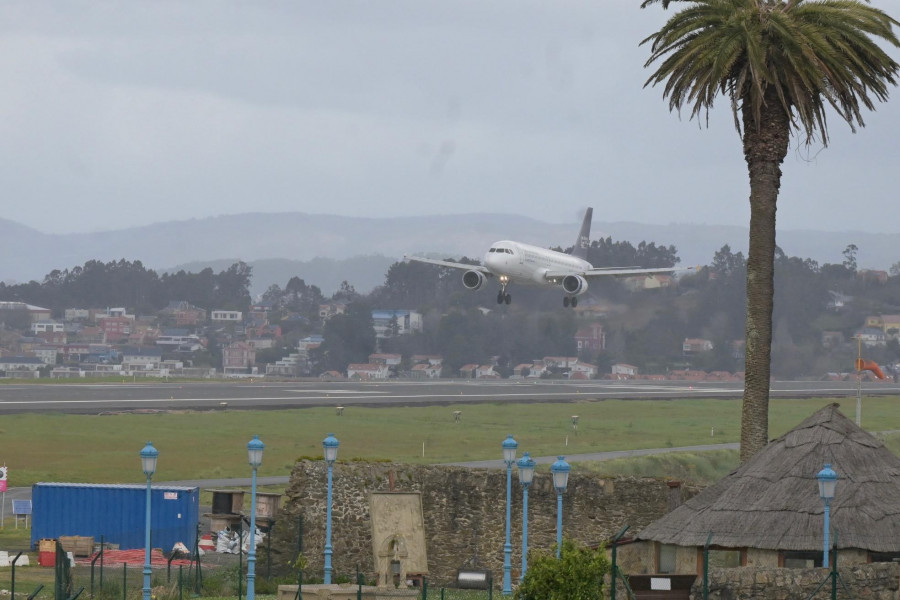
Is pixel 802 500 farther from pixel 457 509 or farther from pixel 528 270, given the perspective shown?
pixel 528 270

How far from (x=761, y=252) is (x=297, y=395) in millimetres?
103971

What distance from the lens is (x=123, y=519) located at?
5550cm

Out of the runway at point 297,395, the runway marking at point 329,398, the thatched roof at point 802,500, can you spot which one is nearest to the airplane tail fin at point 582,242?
the runway at point 297,395

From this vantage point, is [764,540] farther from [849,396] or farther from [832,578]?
[849,396]

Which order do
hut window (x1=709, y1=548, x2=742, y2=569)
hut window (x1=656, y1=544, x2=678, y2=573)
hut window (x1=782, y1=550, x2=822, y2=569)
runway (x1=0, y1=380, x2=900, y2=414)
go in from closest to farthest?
1. hut window (x1=782, y1=550, x2=822, y2=569)
2. hut window (x1=709, y1=548, x2=742, y2=569)
3. hut window (x1=656, y1=544, x2=678, y2=573)
4. runway (x1=0, y1=380, x2=900, y2=414)

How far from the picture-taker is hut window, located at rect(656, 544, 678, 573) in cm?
3834

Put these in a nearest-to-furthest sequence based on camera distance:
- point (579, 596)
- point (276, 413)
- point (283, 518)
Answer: point (579, 596), point (283, 518), point (276, 413)

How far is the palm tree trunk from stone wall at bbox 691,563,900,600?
14.6 m

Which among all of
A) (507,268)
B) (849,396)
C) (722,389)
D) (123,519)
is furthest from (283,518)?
(722,389)

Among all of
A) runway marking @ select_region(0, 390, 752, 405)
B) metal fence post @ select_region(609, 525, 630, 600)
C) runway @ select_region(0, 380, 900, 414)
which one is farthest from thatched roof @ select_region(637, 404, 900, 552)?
runway marking @ select_region(0, 390, 752, 405)

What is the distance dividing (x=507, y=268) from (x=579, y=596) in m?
108

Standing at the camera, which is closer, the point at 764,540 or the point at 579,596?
the point at 579,596

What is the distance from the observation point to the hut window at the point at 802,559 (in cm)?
3609

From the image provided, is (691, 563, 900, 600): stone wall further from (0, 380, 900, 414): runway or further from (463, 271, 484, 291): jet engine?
(463, 271, 484, 291): jet engine
